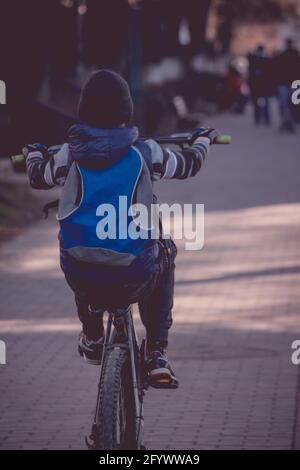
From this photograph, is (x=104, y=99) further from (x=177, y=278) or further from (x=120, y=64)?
(x=120, y=64)

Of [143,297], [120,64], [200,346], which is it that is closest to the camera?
[143,297]

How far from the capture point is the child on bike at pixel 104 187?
5469 millimetres

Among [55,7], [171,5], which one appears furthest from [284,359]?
[171,5]

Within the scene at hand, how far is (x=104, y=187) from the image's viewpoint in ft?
17.9

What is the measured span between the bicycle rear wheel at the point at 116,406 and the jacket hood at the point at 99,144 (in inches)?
31.5

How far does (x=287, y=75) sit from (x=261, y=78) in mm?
3608

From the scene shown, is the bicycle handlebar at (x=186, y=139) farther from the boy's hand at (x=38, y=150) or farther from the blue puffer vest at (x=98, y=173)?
the boy's hand at (x=38, y=150)

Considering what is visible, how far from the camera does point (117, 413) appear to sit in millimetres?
5316

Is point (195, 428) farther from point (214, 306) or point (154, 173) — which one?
point (214, 306)

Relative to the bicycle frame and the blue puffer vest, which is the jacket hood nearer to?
the blue puffer vest

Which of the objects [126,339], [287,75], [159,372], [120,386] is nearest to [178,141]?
[126,339]

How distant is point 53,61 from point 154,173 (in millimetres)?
21956

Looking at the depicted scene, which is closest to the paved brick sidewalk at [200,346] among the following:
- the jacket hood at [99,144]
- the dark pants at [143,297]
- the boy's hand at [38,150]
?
the dark pants at [143,297]
